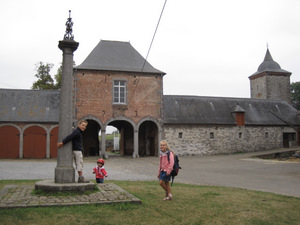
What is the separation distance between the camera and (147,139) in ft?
91.1

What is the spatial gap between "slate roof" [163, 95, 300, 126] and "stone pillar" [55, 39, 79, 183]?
18268 millimetres

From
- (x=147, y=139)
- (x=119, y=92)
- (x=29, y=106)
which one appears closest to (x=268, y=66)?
(x=147, y=139)

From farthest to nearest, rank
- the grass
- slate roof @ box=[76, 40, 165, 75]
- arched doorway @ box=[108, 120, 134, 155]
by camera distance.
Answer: arched doorway @ box=[108, 120, 134, 155] < slate roof @ box=[76, 40, 165, 75] < the grass

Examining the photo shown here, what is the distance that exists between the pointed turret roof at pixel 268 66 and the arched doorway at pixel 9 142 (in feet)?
104

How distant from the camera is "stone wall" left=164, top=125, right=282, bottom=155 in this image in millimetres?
25797

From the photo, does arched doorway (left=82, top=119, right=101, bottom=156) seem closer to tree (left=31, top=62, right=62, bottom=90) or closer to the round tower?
tree (left=31, top=62, right=62, bottom=90)

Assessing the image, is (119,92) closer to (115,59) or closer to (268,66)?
(115,59)

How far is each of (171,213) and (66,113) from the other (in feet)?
11.0

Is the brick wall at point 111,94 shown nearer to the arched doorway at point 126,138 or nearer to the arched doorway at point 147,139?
the arched doorway at point 147,139

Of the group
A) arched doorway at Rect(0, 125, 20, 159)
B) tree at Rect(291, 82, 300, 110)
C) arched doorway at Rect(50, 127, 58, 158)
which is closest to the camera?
arched doorway at Rect(0, 125, 20, 159)

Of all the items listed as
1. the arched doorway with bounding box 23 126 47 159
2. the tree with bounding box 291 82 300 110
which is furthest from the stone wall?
the tree with bounding box 291 82 300 110

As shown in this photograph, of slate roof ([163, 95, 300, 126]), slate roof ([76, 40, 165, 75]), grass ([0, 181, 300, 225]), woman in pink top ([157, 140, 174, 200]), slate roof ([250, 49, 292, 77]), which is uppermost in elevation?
slate roof ([250, 49, 292, 77])

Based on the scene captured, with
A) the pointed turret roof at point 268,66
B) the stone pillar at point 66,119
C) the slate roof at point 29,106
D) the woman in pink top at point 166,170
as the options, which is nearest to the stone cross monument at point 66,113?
the stone pillar at point 66,119

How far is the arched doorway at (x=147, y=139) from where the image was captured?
26781mm
